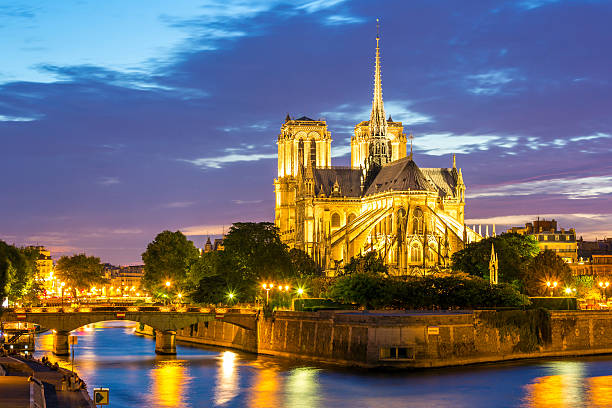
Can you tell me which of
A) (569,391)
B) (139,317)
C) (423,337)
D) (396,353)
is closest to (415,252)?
(139,317)

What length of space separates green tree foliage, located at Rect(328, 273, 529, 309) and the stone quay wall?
483 cm

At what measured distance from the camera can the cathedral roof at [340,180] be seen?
494 ft

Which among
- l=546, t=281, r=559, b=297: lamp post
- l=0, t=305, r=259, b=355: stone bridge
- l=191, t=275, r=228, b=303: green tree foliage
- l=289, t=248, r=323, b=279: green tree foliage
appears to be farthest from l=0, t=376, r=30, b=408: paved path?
l=546, t=281, r=559, b=297: lamp post

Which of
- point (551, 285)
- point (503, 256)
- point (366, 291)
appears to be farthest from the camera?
point (503, 256)

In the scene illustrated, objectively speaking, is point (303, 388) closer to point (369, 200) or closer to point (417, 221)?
point (417, 221)

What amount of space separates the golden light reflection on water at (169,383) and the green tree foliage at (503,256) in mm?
40196

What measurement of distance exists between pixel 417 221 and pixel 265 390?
71482mm

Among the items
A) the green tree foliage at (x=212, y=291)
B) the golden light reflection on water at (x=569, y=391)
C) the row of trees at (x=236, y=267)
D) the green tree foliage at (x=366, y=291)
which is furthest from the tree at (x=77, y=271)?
the golden light reflection on water at (x=569, y=391)

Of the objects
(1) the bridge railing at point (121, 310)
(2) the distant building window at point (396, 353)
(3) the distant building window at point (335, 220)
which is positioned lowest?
(2) the distant building window at point (396, 353)

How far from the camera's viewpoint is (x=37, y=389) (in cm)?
4344

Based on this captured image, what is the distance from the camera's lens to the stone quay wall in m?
66.3

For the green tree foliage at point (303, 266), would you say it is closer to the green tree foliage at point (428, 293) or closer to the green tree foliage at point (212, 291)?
the green tree foliage at point (212, 291)

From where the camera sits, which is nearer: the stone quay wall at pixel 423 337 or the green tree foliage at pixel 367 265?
the stone quay wall at pixel 423 337

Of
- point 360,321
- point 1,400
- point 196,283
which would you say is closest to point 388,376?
point 360,321
